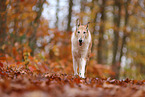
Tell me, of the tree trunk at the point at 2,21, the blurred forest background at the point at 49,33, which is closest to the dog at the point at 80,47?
the blurred forest background at the point at 49,33

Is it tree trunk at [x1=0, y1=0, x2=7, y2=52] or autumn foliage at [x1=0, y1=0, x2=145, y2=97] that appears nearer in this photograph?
autumn foliage at [x1=0, y1=0, x2=145, y2=97]

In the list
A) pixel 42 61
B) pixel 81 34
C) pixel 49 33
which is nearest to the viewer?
pixel 81 34

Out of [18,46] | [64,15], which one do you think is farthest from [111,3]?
→ [18,46]

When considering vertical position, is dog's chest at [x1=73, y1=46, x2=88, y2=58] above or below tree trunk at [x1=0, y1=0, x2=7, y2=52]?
below

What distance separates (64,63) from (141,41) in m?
11.3

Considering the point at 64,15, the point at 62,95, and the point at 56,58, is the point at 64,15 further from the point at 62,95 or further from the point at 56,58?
the point at 62,95

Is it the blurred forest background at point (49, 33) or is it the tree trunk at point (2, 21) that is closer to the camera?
the tree trunk at point (2, 21)

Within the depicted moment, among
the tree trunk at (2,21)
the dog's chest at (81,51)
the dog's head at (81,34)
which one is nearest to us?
the dog's head at (81,34)

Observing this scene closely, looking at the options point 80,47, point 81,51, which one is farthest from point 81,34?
point 81,51

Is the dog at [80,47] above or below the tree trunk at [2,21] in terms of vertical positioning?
below

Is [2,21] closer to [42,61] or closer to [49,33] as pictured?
[42,61]

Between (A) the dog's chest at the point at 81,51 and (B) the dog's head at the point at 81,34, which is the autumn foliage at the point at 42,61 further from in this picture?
(B) the dog's head at the point at 81,34

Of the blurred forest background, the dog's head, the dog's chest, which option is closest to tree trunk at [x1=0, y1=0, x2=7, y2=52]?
the blurred forest background

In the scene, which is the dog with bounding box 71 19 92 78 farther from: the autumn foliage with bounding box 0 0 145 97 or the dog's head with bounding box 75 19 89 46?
the autumn foliage with bounding box 0 0 145 97
